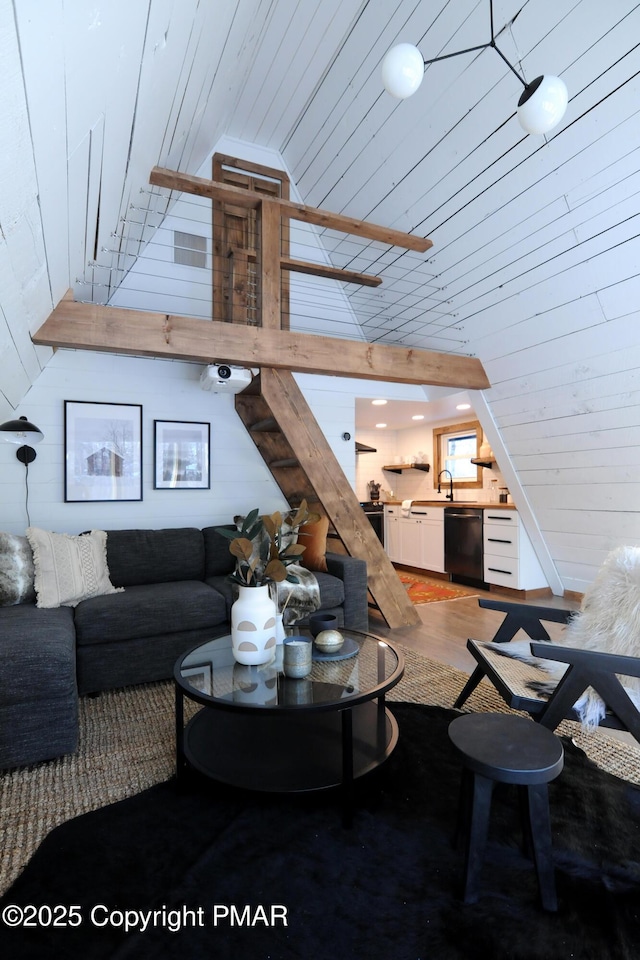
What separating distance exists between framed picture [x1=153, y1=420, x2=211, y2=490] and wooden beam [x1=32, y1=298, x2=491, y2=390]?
90 cm

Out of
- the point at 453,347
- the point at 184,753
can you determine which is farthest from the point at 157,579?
Answer: the point at 453,347

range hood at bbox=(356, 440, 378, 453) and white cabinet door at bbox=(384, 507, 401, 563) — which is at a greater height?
range hood at bbox=(356, 440, 378, 453)

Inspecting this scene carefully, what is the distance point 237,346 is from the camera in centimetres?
317

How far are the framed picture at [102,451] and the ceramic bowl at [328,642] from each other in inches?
90.2

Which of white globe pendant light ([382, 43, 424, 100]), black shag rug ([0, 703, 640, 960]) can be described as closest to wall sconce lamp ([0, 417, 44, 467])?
black shag rug ([0, 703, 640, 960])

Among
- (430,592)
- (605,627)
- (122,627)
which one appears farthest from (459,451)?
(122,627)

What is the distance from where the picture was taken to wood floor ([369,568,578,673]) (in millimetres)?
3238

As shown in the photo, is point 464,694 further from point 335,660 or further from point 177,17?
point 177,17

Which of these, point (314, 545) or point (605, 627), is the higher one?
point (314, 545)

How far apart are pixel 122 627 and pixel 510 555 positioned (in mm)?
3694

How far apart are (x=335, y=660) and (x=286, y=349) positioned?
207 centimetres

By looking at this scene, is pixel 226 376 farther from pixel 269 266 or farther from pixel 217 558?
pixel 217 558

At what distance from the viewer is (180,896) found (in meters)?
1.32

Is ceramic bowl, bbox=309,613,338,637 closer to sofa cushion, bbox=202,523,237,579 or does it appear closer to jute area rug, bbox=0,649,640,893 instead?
jute area rug, bbox=0,649,640,893
